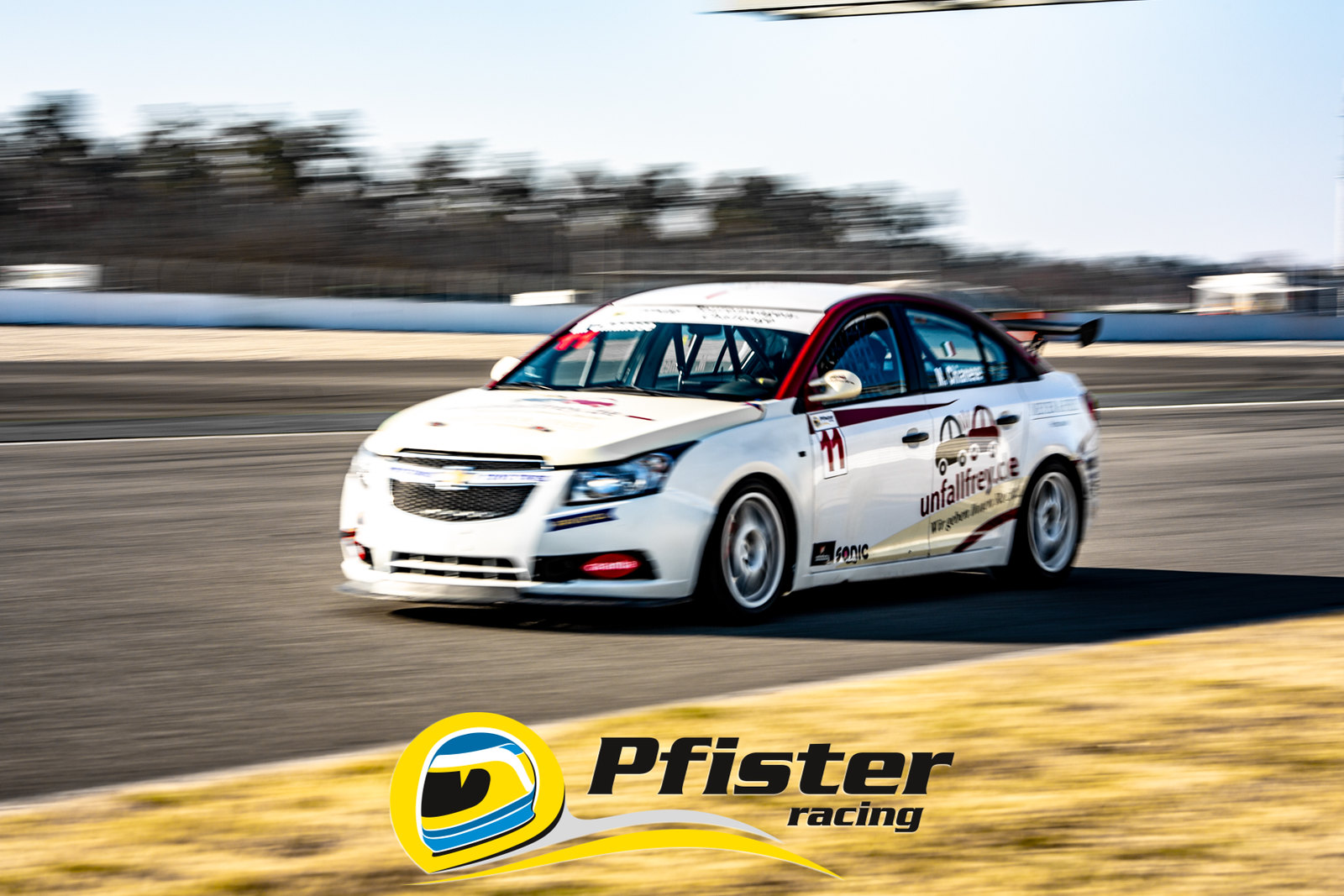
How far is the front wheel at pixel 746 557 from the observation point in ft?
23.9

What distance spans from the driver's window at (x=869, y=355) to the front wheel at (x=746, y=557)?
33.6 inches

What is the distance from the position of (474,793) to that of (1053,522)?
5.46 metres

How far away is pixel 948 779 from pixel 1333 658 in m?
2.66

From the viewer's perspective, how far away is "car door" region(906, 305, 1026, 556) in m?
8.42

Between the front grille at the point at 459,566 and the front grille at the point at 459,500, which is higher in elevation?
the front grille at the point at 459,500

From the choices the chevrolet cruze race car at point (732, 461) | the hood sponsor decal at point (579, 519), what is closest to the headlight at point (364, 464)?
the chevrolet cruze race car at point (732, 461)

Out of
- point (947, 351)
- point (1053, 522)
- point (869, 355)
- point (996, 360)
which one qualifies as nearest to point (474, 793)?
point (869, 355)

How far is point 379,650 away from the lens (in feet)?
22.5

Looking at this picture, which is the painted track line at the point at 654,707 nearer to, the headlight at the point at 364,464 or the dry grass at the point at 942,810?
the dry grass at the point at 942,810

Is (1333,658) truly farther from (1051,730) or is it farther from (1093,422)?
(1093,422)

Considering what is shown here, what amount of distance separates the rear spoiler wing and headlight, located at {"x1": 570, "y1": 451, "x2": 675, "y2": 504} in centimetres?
290

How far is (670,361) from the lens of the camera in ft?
26.8

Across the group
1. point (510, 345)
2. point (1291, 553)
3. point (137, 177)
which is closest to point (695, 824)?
point (1291, 553)

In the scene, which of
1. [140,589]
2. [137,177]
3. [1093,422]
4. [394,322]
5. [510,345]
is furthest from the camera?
[137,177]
